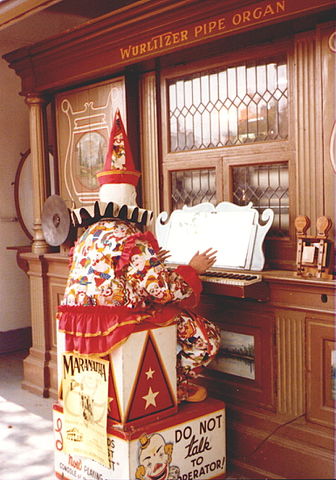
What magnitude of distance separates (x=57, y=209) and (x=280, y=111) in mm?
1899

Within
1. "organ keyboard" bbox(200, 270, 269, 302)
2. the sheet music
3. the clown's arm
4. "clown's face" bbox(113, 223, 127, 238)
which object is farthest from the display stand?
the sheet music

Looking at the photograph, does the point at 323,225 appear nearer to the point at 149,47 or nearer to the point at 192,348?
the point at 192,348

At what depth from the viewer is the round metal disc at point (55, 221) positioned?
4211 mm

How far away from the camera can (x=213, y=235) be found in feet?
10.9

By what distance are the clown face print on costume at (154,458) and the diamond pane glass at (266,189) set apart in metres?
1.33

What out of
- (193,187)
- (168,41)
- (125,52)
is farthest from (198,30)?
(193,187)

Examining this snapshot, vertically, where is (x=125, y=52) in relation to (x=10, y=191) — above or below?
above

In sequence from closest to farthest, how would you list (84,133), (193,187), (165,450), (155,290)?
(155,290), (165,450), (193,187), (84,133)

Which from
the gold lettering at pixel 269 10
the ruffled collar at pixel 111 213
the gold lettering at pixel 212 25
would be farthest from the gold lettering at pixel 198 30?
the ruffled collar at pixel 111 213

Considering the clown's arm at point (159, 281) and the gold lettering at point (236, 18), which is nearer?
the clown's arm at point (159, 281)

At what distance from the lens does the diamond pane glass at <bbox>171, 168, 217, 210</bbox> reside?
3596 mm

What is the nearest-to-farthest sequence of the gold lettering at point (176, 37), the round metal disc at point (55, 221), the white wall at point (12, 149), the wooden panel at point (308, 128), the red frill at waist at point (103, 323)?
the red frill at waist at point (103, 323) < the wooden panel at point (308, 128) < the gold lettering at point (176, 37) < the round metal disc at point (55, 221) < the white wall at point (12, 149)

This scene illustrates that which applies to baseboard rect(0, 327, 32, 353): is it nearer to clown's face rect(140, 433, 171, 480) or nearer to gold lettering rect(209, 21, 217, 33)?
clown's face rect(140, 433, 171, 480)

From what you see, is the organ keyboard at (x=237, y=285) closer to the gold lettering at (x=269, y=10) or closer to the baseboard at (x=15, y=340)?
the gold lettering at (x=269, y=10)
